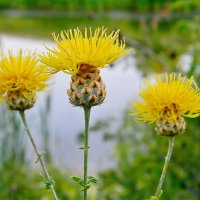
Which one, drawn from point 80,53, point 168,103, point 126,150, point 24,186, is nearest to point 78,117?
point 126,150

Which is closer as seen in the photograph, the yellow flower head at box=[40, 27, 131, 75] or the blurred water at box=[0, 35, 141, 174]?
the yellow flower head at box=[40, 27, 131, 75]

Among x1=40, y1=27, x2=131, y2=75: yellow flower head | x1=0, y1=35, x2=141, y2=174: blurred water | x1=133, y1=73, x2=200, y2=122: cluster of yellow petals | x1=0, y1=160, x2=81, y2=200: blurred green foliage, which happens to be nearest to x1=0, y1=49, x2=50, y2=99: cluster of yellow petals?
x1=40, y1=27, x2=131, y2=75: yellow flower head

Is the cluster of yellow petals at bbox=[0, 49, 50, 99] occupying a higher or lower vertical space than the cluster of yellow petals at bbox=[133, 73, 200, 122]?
higher

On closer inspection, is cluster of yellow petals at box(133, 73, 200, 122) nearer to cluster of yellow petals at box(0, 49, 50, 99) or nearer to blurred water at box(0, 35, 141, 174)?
cluster of yellow petals at box(0, 49, 50, 99)

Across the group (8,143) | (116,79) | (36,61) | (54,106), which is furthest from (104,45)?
(116,79)

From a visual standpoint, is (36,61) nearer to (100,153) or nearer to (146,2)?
(100,153)

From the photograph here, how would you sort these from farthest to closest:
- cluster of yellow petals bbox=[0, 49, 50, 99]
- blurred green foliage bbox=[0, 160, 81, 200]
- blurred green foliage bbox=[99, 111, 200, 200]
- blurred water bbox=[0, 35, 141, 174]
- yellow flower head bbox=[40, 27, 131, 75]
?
blurred water bbox=[0, 35, 141, 174]
blurred green foliage bbox=[0, 160, 81, 200]
blurred green foliage bbox=[99, 111, 200, 200]
cluster of yellow petals bbox=[0, 49, 50, 99]
yellow flower head bbox=[40, 27, 131, 75]

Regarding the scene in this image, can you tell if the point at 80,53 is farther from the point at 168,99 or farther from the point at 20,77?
the point at 168,99
